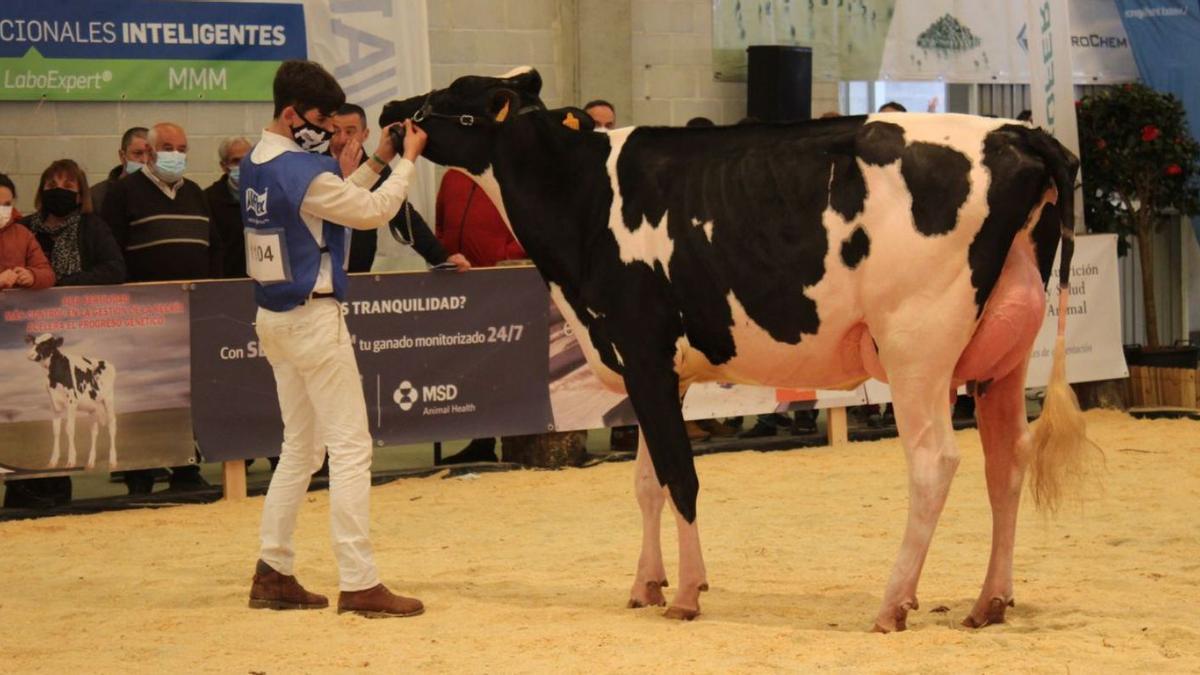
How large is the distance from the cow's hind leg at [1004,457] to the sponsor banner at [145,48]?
7.25m

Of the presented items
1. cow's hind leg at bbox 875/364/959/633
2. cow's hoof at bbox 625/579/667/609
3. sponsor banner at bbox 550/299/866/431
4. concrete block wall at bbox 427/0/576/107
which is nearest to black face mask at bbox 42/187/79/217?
sponsor banner at bbox 550/299/866/431

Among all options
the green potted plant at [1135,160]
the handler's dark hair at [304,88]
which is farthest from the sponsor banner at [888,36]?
the handler's dark hair at [304,88]

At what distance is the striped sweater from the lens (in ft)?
32.4

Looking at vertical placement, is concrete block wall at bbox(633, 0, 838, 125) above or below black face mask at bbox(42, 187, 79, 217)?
above

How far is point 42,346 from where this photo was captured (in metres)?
9.02

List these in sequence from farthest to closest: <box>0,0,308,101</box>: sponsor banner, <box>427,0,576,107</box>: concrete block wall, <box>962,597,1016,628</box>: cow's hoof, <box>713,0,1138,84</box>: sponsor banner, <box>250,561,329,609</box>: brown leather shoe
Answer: <box>713,0,1138,84</box>: sponsor banner, <box>427,0,576,107</box>: concrete block wall, <box>0,0,308,101</box>: sponsor banner, <box>250,561,329,609</box>: brown leather shoe, <box>962,597,1016,628</box>: cow's hoof

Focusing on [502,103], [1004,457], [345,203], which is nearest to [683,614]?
[1004,457]

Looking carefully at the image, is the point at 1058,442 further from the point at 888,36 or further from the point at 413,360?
the point at 888,36

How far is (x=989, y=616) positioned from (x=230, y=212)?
611cm

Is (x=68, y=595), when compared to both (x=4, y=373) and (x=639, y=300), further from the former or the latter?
(x=639, y=300)

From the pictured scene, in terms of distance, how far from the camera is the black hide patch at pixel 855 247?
5.86m

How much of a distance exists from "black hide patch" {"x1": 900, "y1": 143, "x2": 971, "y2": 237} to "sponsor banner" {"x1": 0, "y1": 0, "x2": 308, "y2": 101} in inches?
283

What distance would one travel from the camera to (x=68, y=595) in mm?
7188

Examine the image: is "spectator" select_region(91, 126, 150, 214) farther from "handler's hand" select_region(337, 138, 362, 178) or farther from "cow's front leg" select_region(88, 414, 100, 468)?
"cow's front leg" select_region(88, 414, 100, 468)
